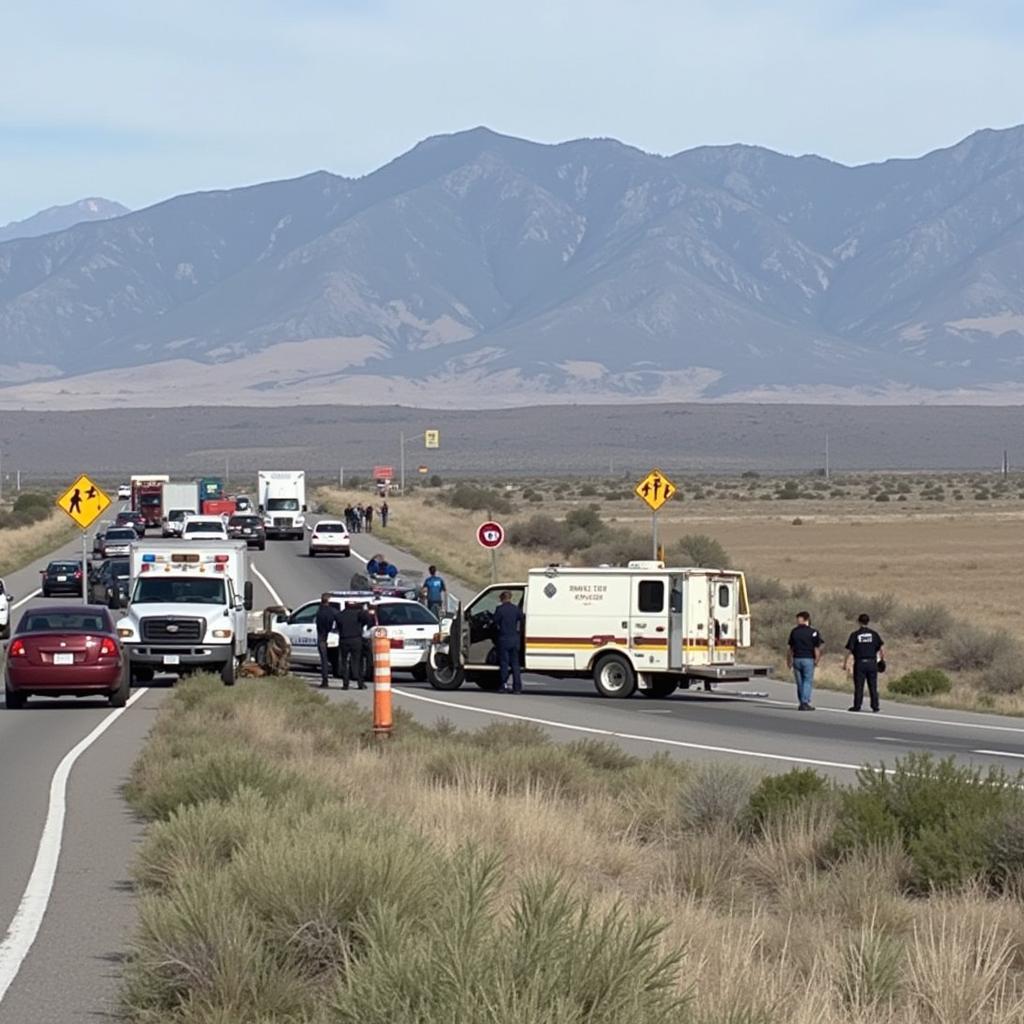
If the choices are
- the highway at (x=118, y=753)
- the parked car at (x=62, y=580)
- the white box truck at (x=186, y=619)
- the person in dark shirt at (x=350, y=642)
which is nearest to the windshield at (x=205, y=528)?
the parked car at (x=62, y=580)

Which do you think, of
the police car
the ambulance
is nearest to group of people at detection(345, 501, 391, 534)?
the police car

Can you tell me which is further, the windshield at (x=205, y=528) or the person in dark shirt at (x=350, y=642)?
the windshield at (x=205, y=528)

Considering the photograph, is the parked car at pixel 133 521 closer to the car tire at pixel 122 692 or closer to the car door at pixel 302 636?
the car door at pixel 302 636

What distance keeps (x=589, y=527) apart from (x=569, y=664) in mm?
47674

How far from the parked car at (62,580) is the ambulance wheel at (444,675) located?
965 inches

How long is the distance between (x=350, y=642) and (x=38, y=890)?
20.9 m

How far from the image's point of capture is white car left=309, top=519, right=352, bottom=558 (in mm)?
73562

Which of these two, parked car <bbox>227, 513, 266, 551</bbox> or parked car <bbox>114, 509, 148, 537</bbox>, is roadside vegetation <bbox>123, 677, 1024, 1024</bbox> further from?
parked car <bbox>114, 509, 148, 537</bbox>

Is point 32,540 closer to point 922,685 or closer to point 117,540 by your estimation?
point 117,540

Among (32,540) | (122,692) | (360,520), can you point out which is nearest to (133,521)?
(32,540)

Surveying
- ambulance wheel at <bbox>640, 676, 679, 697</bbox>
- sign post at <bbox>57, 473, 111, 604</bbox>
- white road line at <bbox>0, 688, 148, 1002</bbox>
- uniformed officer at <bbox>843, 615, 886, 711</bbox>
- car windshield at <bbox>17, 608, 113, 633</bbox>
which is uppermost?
sign post at <bbox>57, 473, 111, 604</bbox>

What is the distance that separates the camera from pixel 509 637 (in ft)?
109

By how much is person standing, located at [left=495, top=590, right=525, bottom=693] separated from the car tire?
6265 mm

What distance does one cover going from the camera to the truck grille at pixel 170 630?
3312 cm
